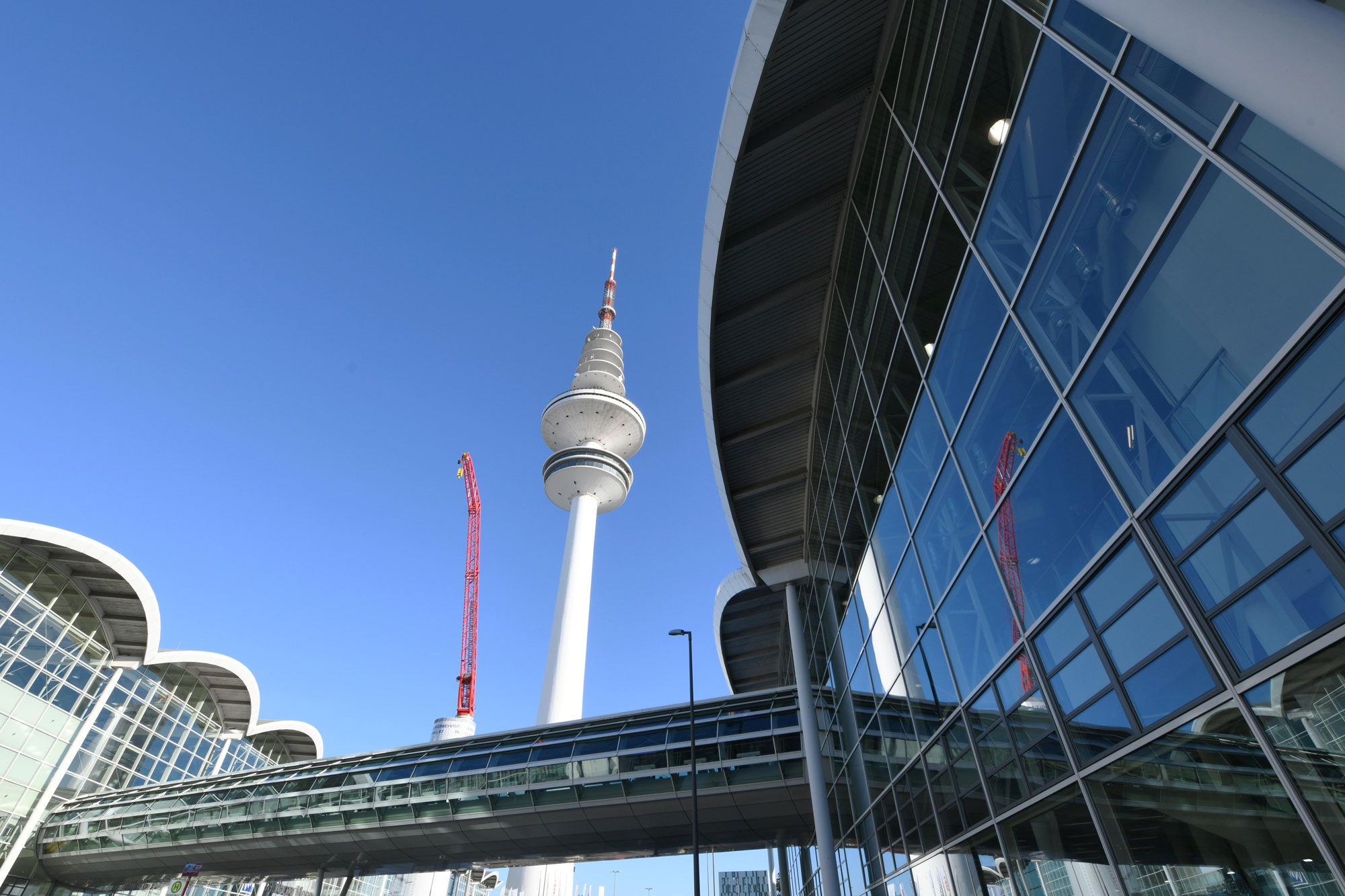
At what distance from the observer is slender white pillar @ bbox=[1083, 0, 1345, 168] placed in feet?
11.3

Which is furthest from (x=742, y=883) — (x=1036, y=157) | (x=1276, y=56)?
(x=1276, y=56)

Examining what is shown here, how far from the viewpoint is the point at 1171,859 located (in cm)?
668

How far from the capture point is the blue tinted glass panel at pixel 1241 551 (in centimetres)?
523

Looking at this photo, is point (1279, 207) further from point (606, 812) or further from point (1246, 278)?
point (606, 812)

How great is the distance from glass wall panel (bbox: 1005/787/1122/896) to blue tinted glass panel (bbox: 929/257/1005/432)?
522 centimetres

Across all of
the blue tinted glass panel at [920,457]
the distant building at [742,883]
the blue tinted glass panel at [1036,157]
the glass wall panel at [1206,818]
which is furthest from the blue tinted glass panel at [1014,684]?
the distant building at [742,883]

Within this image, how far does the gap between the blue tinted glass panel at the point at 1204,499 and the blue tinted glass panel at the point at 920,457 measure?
5238mm

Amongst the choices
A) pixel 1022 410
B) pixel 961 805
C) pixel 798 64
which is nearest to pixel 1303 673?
pixel 1022 410

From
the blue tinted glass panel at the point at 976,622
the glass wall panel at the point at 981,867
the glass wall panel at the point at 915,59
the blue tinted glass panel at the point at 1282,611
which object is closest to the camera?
the blue tinted glass panel at the point at 1282,611

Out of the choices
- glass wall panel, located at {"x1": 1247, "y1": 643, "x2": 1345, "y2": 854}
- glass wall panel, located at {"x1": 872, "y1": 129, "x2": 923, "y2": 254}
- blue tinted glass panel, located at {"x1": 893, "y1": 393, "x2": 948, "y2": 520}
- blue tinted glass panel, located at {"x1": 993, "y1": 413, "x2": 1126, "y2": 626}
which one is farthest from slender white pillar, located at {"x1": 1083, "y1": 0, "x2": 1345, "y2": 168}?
glass wall panel, located at {"x1": 872, "y1": 129, "x2": 923, "y2": 254}

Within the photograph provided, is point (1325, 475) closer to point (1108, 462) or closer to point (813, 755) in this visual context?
point (1108, 462)

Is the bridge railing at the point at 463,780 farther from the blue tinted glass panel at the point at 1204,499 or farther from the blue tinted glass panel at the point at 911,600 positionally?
the blue tinted glass panel at the point at 1204,499

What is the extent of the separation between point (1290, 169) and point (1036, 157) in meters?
3.65

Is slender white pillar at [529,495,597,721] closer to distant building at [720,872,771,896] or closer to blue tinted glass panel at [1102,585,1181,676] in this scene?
blue tinted glass panel at [1102,585,1181,676]
